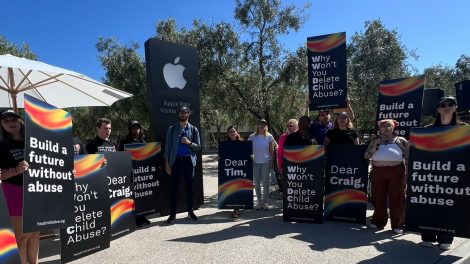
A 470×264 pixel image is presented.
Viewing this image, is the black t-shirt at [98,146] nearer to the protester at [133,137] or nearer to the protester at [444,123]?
the protester at [133,137]

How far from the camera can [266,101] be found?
48.0ft

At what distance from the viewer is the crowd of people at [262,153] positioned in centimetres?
369

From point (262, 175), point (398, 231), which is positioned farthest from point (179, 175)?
point (398, 231)

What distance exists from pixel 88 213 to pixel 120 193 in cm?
81

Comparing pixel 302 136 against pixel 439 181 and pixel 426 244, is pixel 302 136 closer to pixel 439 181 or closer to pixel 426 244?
pixel 439 181

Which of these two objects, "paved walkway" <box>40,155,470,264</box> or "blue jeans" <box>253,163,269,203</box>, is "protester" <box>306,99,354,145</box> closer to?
"blue jeans" <box>253,163,269,203</box>

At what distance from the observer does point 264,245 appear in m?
4.95

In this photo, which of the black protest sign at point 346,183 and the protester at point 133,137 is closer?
the black protest sign at point 346,183

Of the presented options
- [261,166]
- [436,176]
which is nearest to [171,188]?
[261,166]

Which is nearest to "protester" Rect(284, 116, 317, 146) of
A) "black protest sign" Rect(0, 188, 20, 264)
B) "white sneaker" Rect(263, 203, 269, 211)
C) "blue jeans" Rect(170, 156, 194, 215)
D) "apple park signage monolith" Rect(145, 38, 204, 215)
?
"white sneaker" Rect(263, 203, 269, 211)

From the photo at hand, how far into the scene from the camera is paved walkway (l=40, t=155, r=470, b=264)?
443cm

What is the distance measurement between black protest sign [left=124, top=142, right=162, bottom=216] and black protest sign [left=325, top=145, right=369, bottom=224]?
301 centimetres

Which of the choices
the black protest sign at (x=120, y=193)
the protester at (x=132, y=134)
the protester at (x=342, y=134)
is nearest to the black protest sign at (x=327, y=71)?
the protester at (x=342, y=134)

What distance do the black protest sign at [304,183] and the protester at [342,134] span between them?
1.48 feet
